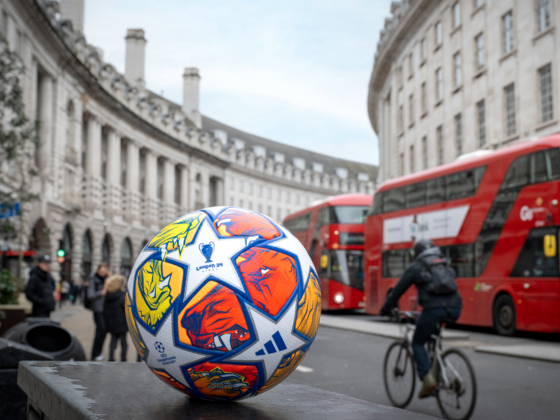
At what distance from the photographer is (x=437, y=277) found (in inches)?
247

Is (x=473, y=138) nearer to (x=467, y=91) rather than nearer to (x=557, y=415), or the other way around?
(x=467, y=91)

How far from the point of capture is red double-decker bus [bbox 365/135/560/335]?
1402cm

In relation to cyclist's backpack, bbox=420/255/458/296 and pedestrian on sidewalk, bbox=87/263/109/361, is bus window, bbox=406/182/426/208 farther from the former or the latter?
cyclist's backpack, bbox=420/255/458/296

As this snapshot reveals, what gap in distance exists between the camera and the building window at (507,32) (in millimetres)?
27219

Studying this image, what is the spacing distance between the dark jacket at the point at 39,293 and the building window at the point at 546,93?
66.3 feet

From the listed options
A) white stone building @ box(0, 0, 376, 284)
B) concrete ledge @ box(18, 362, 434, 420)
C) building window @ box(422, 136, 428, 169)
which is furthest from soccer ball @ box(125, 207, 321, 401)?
building window @ box(422, 136, 428, 169)

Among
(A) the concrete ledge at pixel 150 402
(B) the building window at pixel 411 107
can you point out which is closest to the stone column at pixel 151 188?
(B) the building window at pixel 411 107

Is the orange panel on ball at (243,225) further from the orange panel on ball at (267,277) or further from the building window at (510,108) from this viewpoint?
the building window at (510,108)

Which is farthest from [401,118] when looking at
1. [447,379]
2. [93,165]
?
[447,379]

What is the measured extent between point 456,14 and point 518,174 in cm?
2026

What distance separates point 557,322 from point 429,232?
15.9 feet

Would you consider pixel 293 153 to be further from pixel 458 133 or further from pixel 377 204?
pixel 377 204

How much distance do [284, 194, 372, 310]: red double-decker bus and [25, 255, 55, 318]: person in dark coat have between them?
50.3 ft

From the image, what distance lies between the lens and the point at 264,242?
2686mm
